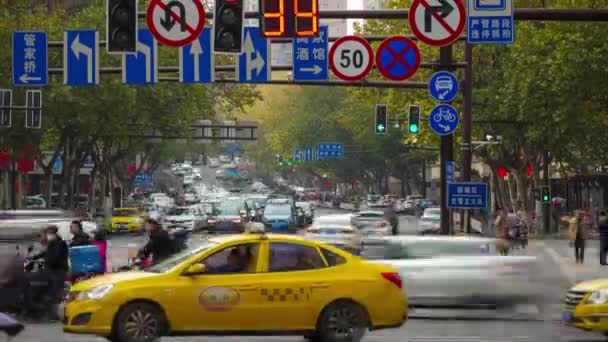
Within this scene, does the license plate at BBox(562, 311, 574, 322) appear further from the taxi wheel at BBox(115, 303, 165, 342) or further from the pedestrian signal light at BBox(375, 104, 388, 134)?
the pedestrian signal light at BBox(375, 104, 388, 134)

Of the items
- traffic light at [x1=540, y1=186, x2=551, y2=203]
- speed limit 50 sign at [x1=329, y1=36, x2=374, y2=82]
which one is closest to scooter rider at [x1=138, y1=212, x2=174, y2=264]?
speed limit 50 sign at [x1=329, y1=36, x2=374, y2=82]

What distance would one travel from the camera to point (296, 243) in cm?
1802

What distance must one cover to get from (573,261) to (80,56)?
685 inches

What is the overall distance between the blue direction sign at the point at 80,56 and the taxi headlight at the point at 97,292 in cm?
1688

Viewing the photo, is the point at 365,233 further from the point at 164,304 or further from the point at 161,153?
the point at 161,153

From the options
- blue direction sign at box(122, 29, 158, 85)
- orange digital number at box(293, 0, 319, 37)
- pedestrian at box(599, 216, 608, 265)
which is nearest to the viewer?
orange digital number at box(293, 0, 319, 37)

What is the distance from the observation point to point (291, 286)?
17641mm

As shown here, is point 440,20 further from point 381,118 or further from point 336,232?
point 381,118

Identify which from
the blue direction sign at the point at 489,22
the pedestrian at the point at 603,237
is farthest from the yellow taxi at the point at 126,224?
the blue direction sign at the point at 489,22

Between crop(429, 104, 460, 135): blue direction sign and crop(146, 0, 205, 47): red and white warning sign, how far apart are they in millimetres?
9051

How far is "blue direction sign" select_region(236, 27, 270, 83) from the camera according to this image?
3469cm

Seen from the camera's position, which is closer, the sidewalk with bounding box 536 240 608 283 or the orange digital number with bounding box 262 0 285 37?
the orange digital number with bounding box 262 0 285 37

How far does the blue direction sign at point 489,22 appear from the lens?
2530 cm

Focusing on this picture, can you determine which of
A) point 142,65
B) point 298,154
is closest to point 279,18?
point 142,65
